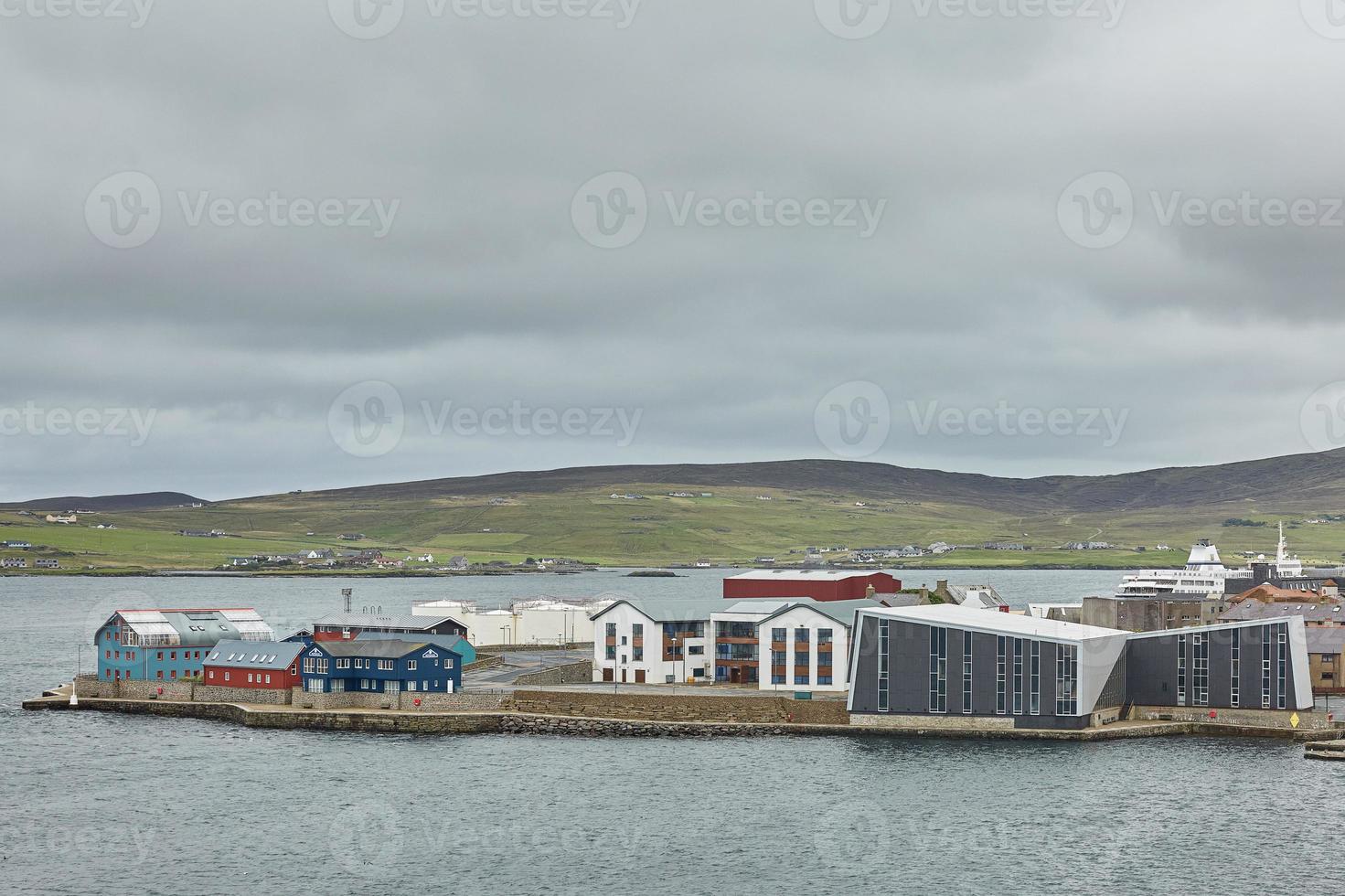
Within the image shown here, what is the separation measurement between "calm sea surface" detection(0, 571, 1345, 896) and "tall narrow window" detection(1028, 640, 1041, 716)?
2.98 meters

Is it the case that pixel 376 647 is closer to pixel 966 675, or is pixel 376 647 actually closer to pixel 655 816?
pixel 655 816

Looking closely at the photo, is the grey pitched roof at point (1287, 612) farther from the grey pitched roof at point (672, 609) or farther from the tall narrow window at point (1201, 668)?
the grey pitched roof at point (672, 609)

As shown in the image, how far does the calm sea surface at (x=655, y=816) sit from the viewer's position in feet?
158

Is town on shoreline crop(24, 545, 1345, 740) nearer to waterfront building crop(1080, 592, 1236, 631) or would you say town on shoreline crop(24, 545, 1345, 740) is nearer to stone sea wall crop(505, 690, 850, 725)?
stone sea wall crop(505, 690, 850, 725)

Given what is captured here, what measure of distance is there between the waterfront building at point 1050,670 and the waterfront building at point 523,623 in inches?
1797

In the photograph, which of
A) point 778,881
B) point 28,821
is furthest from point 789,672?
point 28,821

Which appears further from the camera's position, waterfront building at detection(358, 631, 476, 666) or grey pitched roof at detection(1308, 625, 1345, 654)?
grey pitched roof at detection(1308, 625, 1345, 654)

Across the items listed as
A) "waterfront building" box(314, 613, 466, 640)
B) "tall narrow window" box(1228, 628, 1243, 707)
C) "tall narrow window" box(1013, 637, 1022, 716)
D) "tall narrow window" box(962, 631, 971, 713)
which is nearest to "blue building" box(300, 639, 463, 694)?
"waterfront building" box(314, 613, 466, 640)

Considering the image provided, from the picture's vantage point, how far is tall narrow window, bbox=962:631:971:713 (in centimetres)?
7275

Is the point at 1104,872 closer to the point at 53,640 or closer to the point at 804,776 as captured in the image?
the point at 804,776

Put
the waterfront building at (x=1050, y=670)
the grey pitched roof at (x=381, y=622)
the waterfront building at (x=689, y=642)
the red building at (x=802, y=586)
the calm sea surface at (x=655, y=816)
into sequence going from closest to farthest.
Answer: the calm sea surface at (x=655, y=816)
the waterfront building at (x=1050, y=670)
the waterfront building at (x=689, y=642)
the grey pitched roof at (x=381, y=622)
the red building at (x=802, y=586)

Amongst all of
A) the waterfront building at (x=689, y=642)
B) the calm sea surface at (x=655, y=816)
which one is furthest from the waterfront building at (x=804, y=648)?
the calm sea surface at (x=655, y=816)

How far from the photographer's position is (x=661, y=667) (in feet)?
282

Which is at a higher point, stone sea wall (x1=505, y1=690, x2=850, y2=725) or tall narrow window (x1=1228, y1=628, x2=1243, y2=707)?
tall narrow window (x1=1228, y1=628, x2=1243, y2=707)
